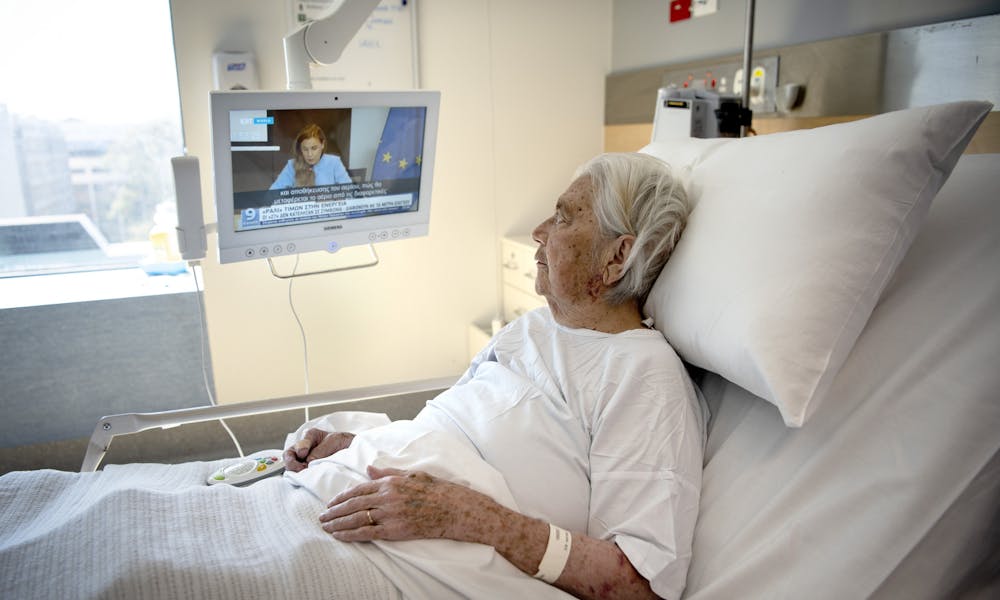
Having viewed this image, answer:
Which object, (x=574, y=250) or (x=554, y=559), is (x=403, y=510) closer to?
(x=554, y=559)

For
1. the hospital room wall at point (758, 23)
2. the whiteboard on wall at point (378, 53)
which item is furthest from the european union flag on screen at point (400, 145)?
the hospital room wall at point (758, 23)

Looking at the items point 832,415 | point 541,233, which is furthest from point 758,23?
point 832,415

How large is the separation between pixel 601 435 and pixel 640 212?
1.42 ft

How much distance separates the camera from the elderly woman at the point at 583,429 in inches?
40.0

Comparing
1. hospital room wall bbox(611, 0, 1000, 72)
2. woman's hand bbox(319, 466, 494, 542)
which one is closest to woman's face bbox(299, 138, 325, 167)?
woman's hand bbox(319, 466, 494, 542)

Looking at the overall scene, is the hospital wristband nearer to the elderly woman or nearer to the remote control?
the elderly woman

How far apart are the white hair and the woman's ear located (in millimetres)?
10

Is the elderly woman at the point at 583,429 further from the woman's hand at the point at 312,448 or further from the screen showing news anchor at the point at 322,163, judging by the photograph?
the screen showing news anchor at the point at 322,163

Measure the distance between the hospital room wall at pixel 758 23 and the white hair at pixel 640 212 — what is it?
1.00 meters

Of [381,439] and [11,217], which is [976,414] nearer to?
[381,439]

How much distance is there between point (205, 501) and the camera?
1.11 metres

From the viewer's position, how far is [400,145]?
6.14ft

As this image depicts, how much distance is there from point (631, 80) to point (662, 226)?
1.88 m

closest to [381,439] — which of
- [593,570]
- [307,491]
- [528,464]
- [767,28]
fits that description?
[307,491]
